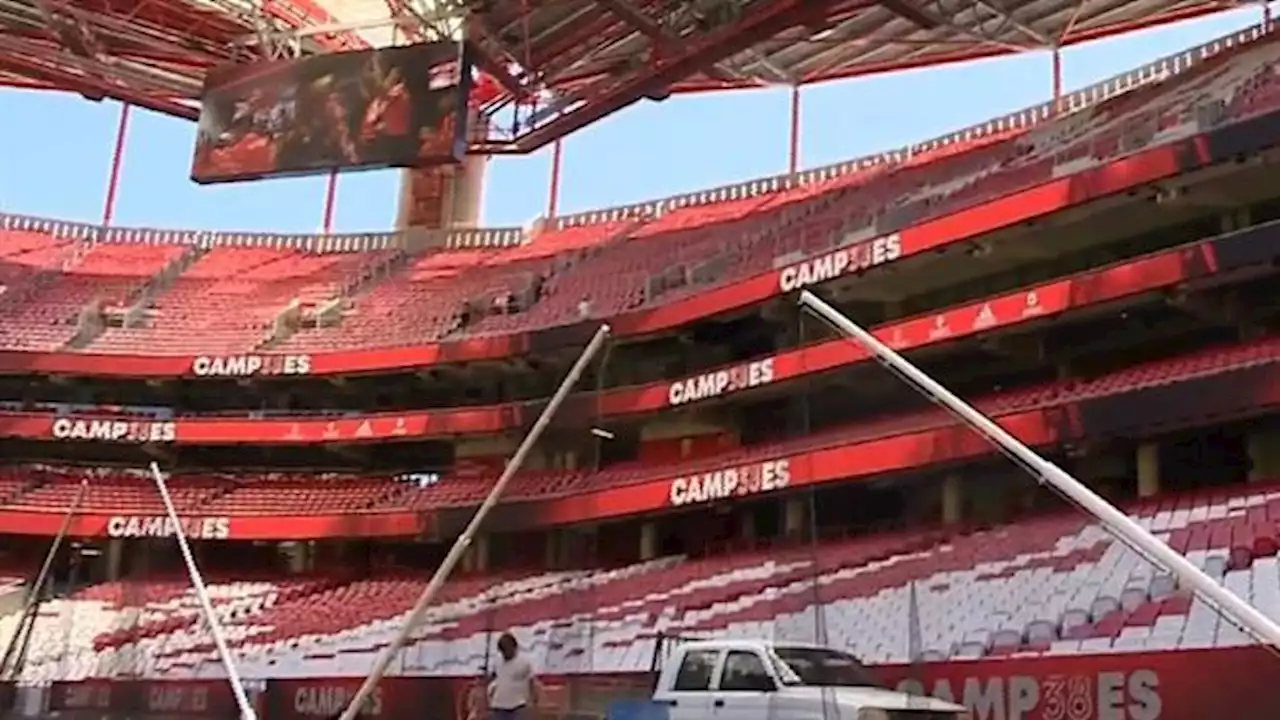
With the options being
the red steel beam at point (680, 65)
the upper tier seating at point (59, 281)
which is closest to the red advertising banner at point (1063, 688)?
the red steel beam at point (680, 65)

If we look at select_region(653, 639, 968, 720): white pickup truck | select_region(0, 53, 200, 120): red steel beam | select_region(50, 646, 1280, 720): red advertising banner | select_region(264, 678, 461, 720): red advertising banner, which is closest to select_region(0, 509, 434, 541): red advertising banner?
select_region(264, 678, 461, 720): red advertising banner

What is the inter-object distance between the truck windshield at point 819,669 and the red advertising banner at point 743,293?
41.5 ft

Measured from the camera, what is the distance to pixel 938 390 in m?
7.57

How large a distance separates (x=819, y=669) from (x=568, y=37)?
23021 millimetres

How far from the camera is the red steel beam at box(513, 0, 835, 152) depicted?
27875 millimetres

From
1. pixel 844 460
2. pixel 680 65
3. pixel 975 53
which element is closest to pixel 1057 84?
pixel 975 53

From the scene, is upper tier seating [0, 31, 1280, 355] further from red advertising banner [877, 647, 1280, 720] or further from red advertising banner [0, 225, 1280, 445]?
red advertising banner [877, 647, 1280, 720]

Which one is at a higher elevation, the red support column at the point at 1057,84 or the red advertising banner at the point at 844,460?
the red support column at the point at 1057,84

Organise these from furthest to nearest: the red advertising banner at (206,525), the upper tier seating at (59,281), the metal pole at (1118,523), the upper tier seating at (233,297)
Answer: the upper tier seating at (59,281) → the upper tier seating at (233,297) → the red advertising banner at (206,525) → the metal pole at (1118,523)

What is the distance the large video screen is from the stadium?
99 mm

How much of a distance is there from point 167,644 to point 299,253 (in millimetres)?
24573

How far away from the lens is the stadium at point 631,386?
13.9 m

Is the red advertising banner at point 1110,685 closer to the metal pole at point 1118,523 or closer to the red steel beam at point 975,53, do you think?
the metal pole at point 1118,523

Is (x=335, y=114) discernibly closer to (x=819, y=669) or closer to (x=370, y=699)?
(x=370, y=699)
